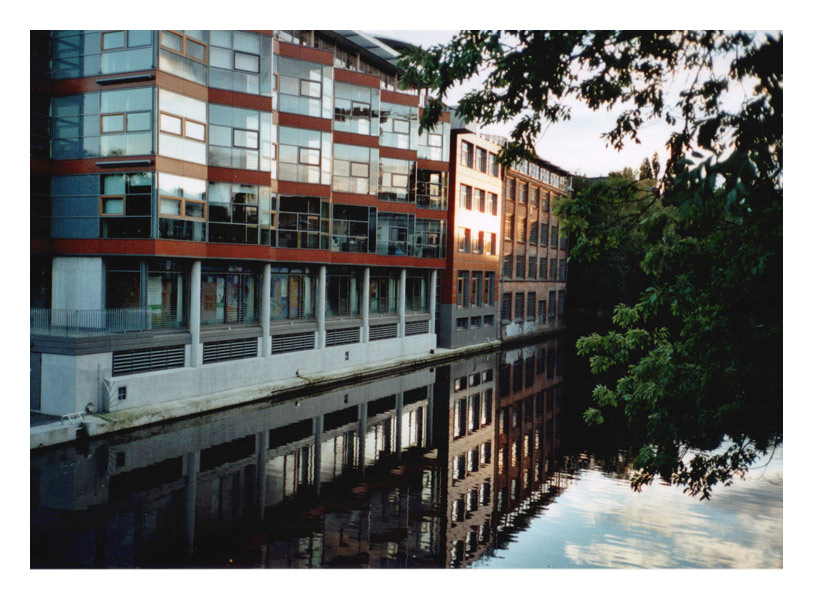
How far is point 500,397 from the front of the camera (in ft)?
A: 90.1

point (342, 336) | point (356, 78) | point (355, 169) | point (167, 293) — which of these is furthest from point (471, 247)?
point (167, 293)

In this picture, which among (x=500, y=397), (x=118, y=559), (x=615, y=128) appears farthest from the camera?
(x=500, y=397)

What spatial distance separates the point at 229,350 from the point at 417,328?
592 inches

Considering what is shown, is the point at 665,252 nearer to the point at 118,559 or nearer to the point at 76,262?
the point at 118,559

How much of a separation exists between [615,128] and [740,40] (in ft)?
6.17

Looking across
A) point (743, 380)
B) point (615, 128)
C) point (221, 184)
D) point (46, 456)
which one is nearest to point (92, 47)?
point (221, 184)

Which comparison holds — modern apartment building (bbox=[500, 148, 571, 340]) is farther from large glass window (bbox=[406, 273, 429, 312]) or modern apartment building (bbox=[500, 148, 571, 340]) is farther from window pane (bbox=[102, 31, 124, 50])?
window pane (bbox=[102, 31, 124, 50])

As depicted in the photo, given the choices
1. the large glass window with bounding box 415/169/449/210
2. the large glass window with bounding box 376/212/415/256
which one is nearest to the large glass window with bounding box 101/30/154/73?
the large glass window with bounding box 376/212/415/256

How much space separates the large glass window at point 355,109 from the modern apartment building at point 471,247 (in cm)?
999

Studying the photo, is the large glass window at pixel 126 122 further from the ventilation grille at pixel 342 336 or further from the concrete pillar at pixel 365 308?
the concrete pillar at pixel 365 308

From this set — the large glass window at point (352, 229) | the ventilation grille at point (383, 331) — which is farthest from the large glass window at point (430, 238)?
the large glass window at point (352, 229)

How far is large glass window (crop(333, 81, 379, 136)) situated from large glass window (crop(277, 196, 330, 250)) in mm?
4159

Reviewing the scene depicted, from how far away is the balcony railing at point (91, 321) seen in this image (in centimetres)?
1798

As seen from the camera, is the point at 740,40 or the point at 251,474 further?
the point at 251,474
